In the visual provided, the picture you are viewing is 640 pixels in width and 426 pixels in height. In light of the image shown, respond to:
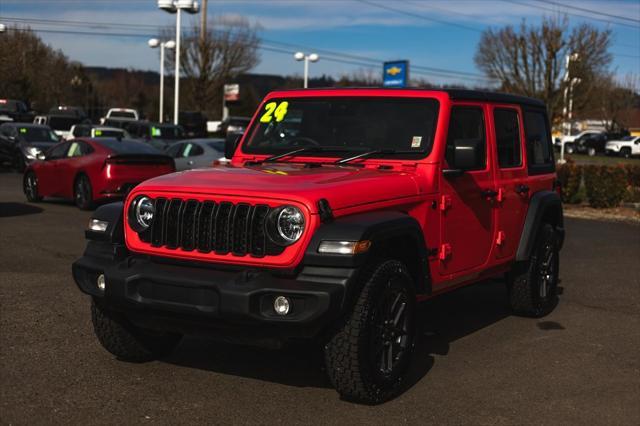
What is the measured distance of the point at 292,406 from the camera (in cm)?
527

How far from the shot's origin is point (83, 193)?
16500 millimetres

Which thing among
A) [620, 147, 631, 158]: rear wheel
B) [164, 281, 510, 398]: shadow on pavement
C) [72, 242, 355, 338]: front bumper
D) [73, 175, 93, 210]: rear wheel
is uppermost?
[72, 242, 355, 338]: front bumper

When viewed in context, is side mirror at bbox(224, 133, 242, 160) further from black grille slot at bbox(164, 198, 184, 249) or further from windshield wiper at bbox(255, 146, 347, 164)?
black grille slot at bbox(164, 198, 184, 249)

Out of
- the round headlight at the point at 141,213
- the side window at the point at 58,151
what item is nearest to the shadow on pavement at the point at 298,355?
the round headlight at the point at 141,213

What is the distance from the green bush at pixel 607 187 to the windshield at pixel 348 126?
1452 cm

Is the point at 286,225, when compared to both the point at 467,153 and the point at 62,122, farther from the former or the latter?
the point at 62,122

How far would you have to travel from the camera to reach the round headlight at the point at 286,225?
501 cm

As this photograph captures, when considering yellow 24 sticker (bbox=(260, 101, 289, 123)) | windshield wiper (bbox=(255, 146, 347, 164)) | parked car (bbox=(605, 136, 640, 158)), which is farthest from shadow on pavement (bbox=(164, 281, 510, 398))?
parked car (bbox=(605, 136, 640, 158))

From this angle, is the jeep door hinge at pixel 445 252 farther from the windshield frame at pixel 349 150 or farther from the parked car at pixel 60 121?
the parked car at pixel 60 121

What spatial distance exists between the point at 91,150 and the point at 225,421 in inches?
489

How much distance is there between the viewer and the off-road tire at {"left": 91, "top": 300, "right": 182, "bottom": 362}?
5.86 meters

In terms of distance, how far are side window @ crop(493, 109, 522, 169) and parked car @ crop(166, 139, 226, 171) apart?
11.7m

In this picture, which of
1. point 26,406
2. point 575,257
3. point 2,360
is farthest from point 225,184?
point 575,257

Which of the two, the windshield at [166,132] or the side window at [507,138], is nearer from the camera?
the side window at [507,138]
